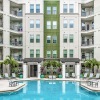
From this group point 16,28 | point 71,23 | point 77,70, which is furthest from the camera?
point 16,28

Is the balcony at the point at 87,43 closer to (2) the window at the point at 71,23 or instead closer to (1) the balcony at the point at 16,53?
(2) the window at the point at 71,23

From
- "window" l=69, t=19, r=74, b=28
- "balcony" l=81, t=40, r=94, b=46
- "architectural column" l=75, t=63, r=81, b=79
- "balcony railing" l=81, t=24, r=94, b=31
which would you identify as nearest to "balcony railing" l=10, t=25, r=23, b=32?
"window" l=69, t=19, r=74, b=28

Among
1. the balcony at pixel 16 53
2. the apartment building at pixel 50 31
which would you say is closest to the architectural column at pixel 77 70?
the apartment building at pixel 50 31

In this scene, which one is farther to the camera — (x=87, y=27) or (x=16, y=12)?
(x=16, y=12)

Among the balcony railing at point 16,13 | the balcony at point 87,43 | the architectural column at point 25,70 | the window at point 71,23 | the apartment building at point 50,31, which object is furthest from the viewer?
the balcony railing at point 16,13

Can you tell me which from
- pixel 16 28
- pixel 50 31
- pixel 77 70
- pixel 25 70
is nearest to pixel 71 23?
pixel 50 31

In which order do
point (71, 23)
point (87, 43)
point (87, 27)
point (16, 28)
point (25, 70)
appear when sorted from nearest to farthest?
point (25, 70)
point (71, 23)
point (87, 43)
point (87, 27)
point (16, 28)

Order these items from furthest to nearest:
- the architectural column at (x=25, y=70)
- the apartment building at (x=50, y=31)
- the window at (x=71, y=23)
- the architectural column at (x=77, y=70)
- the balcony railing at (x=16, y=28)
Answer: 1. the balcony railing at (x=16, y=28)
2. the window at (x=71, y=23)
3. the apartment building at (x=50, y=31)
4. the architectural column at (x=25, y=70)
5. the architectural column at (x=77, y=70)

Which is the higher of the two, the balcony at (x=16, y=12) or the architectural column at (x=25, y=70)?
the balcony at (x=16, y=12)

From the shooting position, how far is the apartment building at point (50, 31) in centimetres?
4303

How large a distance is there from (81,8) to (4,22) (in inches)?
586

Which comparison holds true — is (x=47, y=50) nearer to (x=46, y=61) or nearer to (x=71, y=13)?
(x=46, y=61)

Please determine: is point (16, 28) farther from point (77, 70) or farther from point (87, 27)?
point (77, 70)

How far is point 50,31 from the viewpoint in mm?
44469
